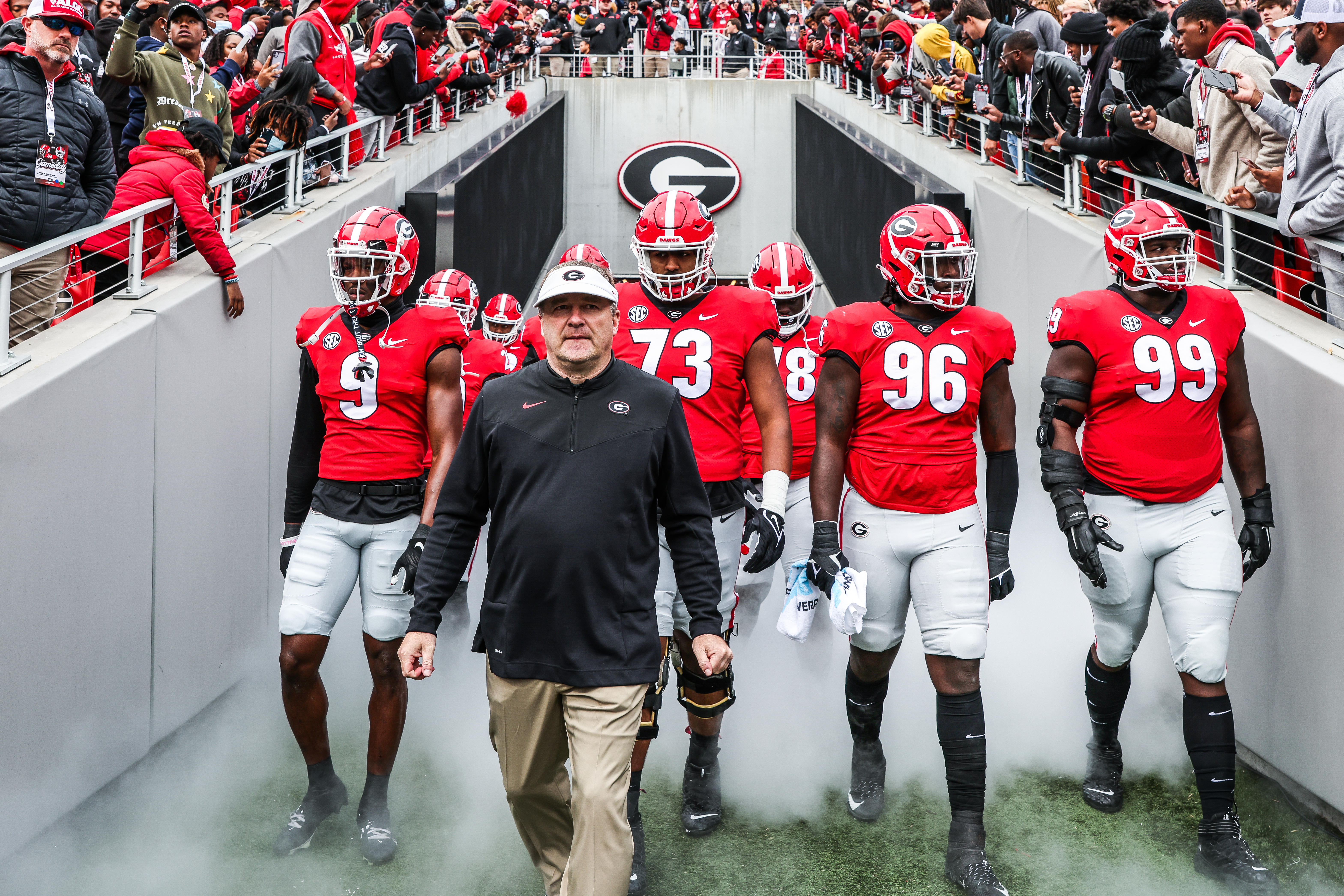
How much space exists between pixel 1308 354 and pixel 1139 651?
1.81m

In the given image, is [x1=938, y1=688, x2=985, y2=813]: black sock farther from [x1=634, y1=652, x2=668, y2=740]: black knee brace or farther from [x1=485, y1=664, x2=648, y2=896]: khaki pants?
[x1=485, y1=664, x2=648, y2=896]: khaki pants

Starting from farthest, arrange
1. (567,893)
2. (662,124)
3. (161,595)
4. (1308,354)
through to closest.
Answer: (662,124) < (161,595) < (1308,354) < (567,893)

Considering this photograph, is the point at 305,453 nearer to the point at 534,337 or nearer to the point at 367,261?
the point at 367,261

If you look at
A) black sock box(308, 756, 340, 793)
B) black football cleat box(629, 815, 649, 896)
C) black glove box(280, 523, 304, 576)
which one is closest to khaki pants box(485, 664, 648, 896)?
black football cleat box(629, 815, 649, 896)

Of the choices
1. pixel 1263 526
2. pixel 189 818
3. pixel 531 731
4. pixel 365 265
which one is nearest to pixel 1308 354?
pixel 1263 526

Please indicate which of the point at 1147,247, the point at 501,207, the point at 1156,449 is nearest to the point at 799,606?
the point at 1156,449

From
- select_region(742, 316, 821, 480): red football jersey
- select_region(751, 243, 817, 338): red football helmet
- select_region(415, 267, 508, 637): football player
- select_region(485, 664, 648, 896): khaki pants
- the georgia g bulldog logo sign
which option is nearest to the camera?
select_region(485, 664, 648, 896): khaki pants

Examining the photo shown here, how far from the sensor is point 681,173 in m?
19.6

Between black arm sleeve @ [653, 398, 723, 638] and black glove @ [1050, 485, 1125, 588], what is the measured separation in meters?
1.58

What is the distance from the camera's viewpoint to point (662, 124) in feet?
64.7

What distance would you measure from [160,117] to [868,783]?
210 inches

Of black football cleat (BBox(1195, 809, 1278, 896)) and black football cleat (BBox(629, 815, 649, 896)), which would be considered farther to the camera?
black football cleat (BBox(629, 815, 649, 896))

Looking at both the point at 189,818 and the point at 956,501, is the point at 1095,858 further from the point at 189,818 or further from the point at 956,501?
the point at 189,818

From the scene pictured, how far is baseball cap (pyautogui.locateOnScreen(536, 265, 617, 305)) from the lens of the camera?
3.33 m
